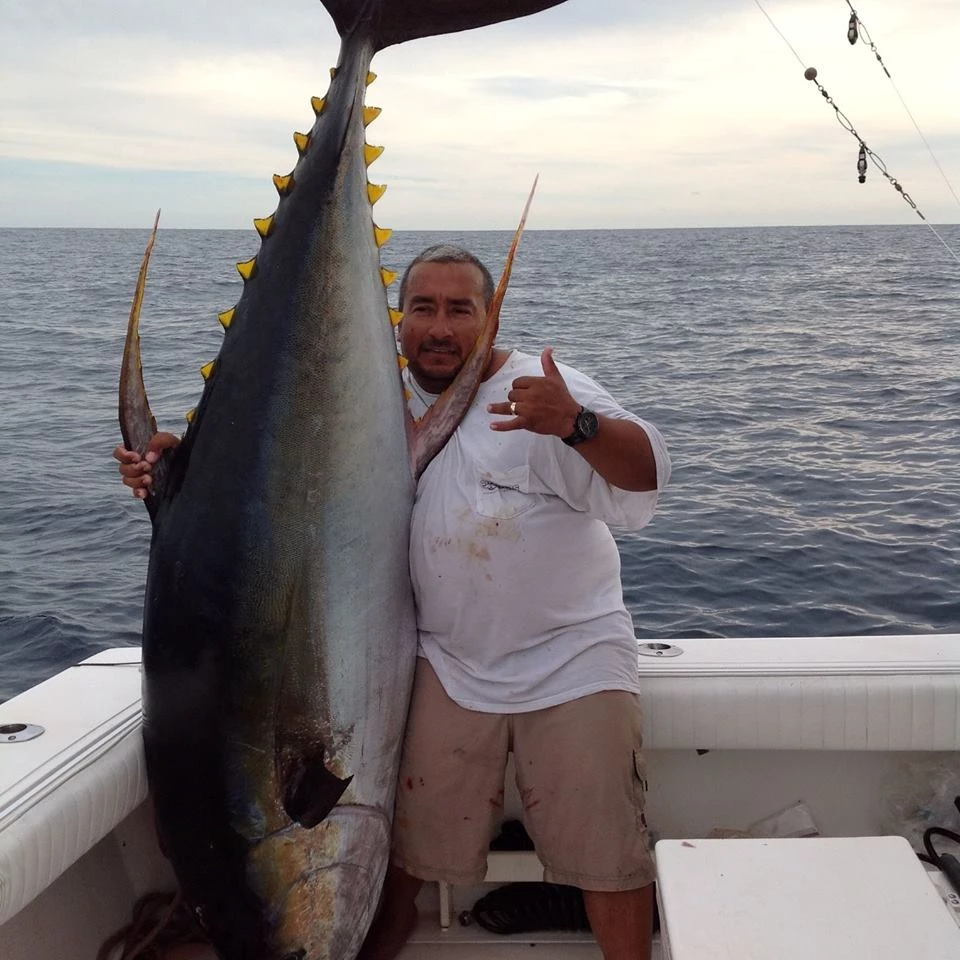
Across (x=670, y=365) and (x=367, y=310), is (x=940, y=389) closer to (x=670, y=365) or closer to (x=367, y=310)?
(x=670, y=365)

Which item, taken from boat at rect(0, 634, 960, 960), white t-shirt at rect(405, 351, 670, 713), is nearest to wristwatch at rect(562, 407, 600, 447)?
white t-shirt at rect(405, 351, 670, 713)

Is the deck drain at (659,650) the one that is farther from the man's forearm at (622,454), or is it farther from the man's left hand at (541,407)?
the man's left hand at (541,407)

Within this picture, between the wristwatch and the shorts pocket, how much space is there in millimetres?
207

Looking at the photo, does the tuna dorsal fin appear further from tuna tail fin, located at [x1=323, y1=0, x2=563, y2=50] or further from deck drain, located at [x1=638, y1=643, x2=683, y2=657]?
deck drain, located at [x1=638, y1=643, x2=683, y2=657]

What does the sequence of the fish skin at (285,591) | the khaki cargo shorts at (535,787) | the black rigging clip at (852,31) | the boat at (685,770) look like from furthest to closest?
the black rigging clip at (852,31), the khaki cargo shorts at (535,787), the boat at (685,770), the fish skin at (285,591)

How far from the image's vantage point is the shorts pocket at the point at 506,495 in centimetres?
226

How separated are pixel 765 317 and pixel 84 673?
22.0 metres

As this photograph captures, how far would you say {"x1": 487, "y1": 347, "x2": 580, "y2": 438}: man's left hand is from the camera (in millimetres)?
2016

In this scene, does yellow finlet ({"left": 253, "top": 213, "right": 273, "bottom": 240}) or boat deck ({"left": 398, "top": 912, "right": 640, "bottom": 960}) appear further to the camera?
boat deck ({"left": 398, "top": 912, "right": 640, "bottom": 960})

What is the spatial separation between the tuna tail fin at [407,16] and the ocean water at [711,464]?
13.0 ft

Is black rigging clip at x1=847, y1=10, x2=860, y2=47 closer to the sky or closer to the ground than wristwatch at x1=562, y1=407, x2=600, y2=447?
closer to the sky

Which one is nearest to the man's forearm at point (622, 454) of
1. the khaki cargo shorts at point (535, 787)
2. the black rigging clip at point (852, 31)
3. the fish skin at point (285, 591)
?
the fish skin at point (285, 591)

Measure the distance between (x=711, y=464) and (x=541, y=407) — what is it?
7361 millimetres

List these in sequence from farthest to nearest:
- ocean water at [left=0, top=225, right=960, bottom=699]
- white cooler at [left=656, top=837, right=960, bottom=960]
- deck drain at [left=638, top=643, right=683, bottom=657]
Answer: ocean water at [left=0, top=225, right=960, bottom=699], deck drain at [left=638, top=643, right=683, bottom=657], white cooler at [left=656, top=837, right=960, bottom=960]
